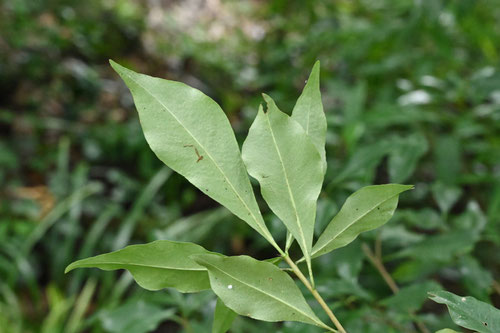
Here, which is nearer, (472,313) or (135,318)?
(472,313)

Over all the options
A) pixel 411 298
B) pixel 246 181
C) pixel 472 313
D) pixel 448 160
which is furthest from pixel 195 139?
pixel 448 160

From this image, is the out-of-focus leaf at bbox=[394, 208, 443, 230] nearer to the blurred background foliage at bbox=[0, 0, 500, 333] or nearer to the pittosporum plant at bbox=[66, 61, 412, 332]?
the blurred background foliage at bbox=[0, 0, 500, 333]

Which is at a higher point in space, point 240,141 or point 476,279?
point 476,279

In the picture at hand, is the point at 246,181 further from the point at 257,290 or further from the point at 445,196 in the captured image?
the point at 445,196

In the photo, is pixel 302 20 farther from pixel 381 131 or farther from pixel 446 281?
pixel 446 281

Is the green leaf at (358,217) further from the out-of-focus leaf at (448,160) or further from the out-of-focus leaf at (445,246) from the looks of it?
the out-of-focus leaf at (448,160)

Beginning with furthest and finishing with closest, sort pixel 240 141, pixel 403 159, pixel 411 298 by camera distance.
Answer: pixel 240 141 < pixel 403 159 < pixel 411 298

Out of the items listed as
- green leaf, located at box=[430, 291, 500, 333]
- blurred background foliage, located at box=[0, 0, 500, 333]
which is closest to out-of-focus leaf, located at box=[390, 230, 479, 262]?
blurred background foliage, located at box=[0, 0, 500, 333]
